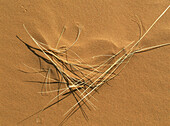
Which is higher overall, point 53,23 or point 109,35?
point 53,23

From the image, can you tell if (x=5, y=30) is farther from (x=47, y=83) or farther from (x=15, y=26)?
(x=47, y=83)

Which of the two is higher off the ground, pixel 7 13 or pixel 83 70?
pixel 7 13

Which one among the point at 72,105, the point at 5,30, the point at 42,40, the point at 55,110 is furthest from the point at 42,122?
the point at 5,30

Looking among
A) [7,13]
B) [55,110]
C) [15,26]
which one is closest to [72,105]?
[55,110]

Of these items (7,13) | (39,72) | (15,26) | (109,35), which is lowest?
(109,35)

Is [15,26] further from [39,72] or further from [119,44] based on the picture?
[119,44]

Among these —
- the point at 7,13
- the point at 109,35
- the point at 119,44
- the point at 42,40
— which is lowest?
the point at 119,44
